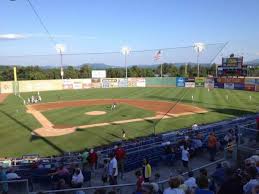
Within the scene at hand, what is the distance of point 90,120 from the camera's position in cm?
3073

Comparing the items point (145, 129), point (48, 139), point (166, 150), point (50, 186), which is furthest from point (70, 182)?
point (145, 129)

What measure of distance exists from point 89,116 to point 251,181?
2679 cm

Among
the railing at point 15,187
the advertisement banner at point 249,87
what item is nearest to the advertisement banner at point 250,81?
the advertisement banner at point 249,87

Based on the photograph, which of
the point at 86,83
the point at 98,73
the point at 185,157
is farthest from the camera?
the point at 98,73

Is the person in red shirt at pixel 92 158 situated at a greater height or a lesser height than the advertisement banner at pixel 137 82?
lesser

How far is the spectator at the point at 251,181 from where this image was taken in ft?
22.9

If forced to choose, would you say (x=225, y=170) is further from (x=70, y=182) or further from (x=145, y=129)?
(x=145, y=129)

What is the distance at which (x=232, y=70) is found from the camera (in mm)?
44219

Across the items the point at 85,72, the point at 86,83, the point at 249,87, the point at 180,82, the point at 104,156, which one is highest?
the point at 85,72

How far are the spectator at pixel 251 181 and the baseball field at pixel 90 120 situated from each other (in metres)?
14.9

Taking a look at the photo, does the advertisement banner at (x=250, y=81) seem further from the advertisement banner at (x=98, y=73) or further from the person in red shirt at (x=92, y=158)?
the person in red shirt at (x=92, y=158)

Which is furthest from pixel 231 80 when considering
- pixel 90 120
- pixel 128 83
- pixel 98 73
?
pixel 90 120

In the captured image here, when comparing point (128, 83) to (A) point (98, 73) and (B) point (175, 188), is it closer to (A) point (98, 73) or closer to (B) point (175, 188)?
(A) point (98, 73)

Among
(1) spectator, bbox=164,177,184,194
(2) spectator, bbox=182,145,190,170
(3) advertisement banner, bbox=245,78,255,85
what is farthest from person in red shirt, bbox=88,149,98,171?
(3) advertisement banner, bbox=245,78,255,85
